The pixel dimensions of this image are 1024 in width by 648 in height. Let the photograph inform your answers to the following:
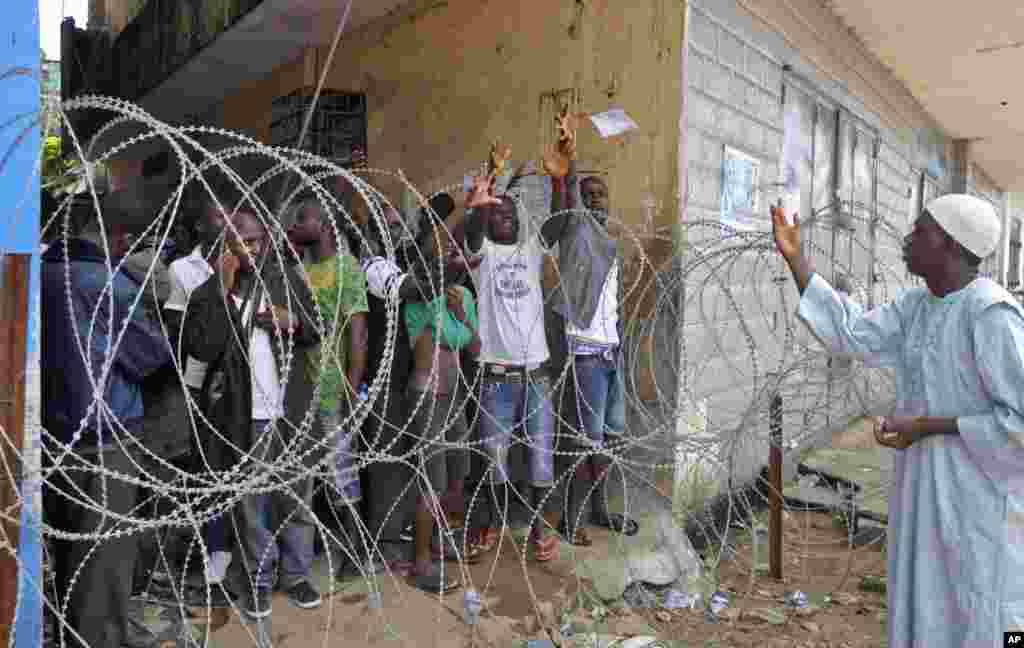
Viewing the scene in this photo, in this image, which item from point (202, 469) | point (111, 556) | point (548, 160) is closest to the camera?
point (111, 556)

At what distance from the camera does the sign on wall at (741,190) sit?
5184 mm

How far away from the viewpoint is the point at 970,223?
242 centimetres

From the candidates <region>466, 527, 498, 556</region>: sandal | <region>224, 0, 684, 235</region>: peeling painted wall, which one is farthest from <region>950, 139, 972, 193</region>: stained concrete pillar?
<region>466, 527, 498, 556</region>: sandal

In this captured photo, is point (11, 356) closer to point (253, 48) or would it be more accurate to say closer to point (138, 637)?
point (138, 637)

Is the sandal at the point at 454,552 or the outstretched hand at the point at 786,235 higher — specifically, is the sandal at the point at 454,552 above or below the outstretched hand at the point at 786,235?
below

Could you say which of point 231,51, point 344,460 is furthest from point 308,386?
point 231,51

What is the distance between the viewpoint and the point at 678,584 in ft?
14.1

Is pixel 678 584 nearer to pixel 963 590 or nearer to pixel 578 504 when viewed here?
pixel 578 504

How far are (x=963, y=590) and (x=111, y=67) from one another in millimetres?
11517

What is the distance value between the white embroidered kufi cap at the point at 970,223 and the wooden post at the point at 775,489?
1943 millimetres

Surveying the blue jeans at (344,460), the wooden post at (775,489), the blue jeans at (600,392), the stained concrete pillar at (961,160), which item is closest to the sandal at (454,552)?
the blue jeans at (344,460)

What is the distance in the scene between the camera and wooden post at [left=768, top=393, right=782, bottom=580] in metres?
4.31

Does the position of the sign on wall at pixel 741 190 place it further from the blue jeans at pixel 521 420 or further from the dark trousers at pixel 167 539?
the dark trousers at pixel 167 539

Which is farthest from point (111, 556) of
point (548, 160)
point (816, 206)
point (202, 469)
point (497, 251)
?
point (816, 206)
